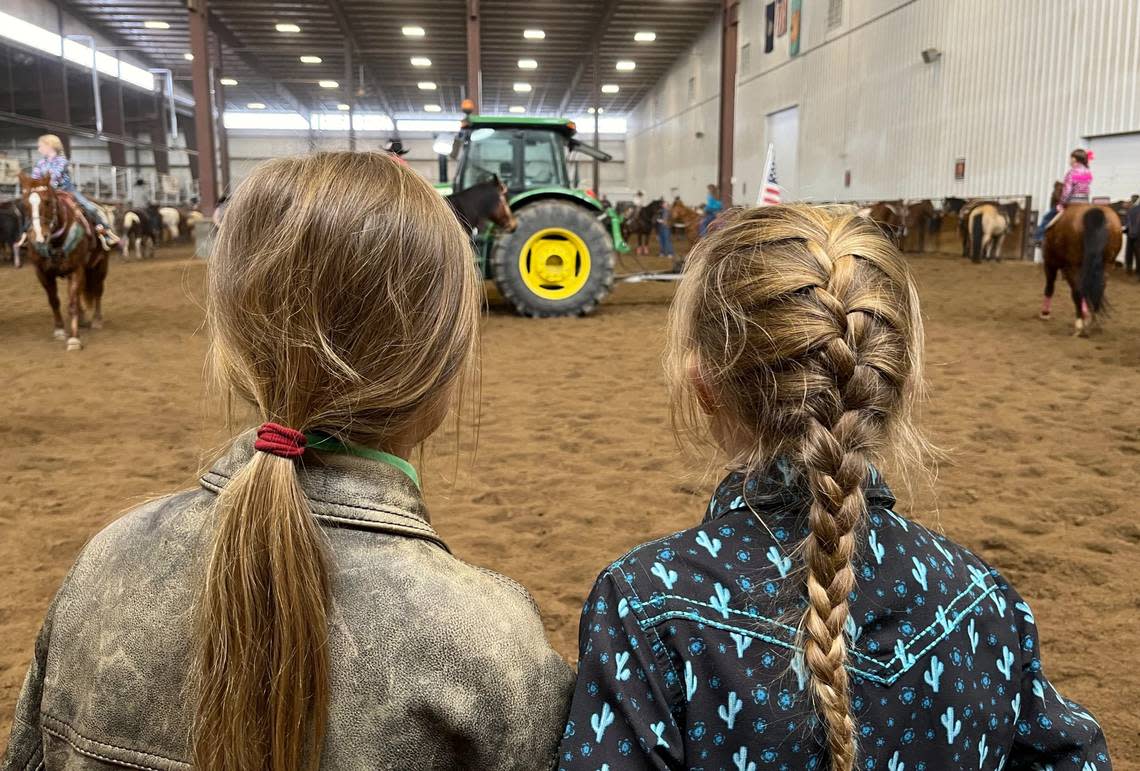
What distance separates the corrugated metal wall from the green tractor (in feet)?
28.8

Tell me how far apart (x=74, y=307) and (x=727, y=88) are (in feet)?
37.2

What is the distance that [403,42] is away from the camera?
25.1 metres

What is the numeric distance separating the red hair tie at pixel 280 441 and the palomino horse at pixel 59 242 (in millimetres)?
7940

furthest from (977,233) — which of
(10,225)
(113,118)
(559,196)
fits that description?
(113,118)

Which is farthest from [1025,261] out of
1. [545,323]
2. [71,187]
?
[71,187]

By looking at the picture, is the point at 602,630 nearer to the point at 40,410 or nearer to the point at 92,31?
the point at 40,410

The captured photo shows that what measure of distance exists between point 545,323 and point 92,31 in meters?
24.2

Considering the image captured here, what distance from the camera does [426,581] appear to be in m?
0.89

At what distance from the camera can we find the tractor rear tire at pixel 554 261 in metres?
9.38

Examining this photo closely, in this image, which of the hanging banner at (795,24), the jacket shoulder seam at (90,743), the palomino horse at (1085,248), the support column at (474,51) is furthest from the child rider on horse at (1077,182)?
the hanging banner at (795,24)

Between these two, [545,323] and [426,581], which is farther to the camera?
[545,323]

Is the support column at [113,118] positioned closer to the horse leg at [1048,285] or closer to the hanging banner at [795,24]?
the hanging banner at [795,24]

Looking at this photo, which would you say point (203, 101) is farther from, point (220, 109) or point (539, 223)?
point (539, 223)

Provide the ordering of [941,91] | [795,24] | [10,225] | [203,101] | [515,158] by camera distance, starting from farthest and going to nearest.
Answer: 1. [795,24]
2. [10,225]
3. [941,91]
4. [203,101]
5. [515,158]
